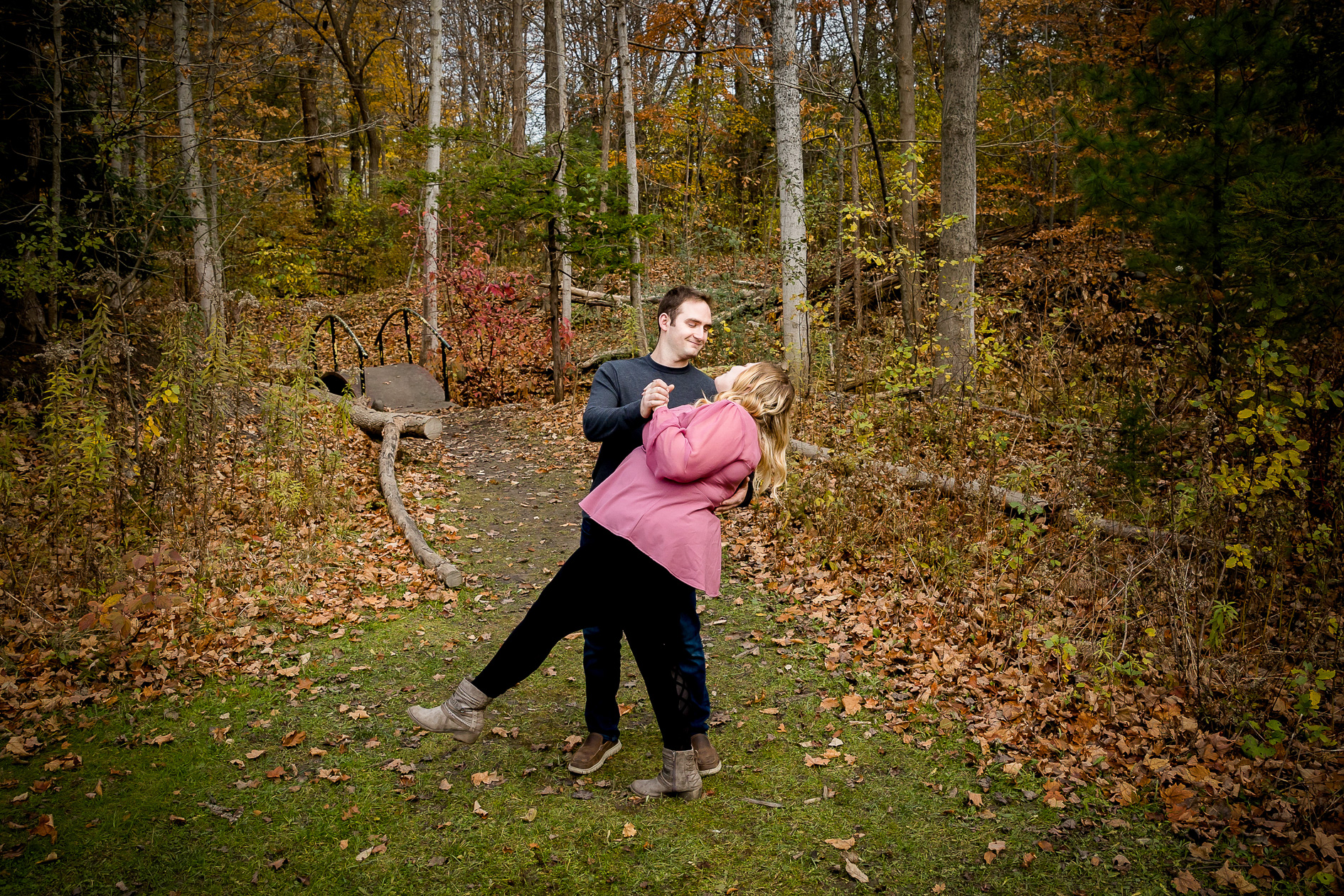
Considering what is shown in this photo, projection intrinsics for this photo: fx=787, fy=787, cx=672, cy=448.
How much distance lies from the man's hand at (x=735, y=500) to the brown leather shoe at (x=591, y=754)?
1340mm

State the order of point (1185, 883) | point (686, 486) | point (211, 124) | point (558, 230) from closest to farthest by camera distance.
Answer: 1. point (1185, 883)
2. point (686, 486)
3. point (558, 230)
4. point (211, 124)

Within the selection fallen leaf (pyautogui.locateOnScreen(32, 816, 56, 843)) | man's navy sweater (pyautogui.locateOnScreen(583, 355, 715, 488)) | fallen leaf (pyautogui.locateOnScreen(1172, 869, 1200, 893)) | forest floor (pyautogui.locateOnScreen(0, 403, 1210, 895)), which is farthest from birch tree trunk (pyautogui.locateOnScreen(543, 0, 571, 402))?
fallen leaf (pyautogui.locateOnScreen(1172, 869, 1200, 893))

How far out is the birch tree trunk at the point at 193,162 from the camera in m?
11.0

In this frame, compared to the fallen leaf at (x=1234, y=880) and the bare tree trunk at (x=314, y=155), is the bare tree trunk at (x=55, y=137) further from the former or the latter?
the bare tree trunk at (x=314, y=155)

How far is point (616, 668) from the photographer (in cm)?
370

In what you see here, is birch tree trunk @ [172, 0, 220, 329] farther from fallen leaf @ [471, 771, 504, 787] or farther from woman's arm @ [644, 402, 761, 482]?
woman's arm @ [644, 402, 761, 482]

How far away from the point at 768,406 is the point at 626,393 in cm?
68

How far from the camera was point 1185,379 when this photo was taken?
5.41 metres

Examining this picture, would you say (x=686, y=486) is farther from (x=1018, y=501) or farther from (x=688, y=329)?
(x=1018, y=501)

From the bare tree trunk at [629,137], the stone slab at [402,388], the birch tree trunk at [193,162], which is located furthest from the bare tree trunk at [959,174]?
the birch tree trunk at [193,162]

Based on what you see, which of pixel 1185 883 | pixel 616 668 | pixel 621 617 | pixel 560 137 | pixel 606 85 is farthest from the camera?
pixel 606 85

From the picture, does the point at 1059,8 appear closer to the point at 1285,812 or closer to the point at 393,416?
the point at 393,416

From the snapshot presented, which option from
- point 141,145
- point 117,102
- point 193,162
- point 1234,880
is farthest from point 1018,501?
point 117,102

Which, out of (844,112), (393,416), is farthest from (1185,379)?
(844,112)
